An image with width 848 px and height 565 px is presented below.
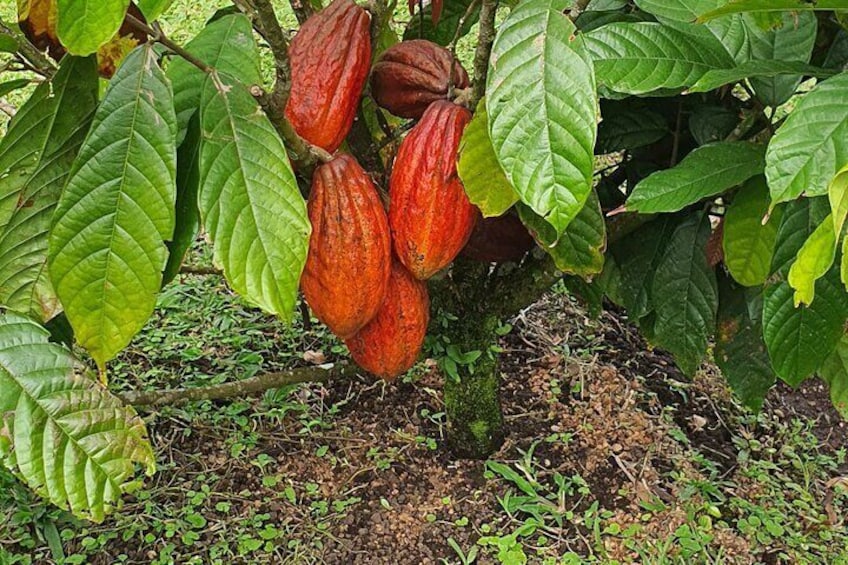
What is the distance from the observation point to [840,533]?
1910mm

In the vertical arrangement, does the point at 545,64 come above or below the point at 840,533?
above

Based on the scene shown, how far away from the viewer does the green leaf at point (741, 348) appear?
1563 mm

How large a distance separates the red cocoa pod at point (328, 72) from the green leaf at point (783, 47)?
0.55 m

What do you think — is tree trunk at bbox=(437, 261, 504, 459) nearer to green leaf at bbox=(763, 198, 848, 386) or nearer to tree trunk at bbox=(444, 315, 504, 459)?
tree trunk at bbox=(444, 315, 504, 459)

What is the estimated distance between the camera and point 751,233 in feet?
4.10

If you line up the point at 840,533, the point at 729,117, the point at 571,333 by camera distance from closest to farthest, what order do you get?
the point at 729,117
the point at 840,533
the point at 571,333

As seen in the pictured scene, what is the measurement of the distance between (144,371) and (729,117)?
1.53 m

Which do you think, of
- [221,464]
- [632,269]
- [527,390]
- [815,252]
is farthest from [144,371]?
Result: [815,252]

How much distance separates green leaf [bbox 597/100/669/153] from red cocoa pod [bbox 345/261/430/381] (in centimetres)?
44

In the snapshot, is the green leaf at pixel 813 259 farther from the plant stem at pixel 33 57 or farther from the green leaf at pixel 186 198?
the plant stem at pixel 33 57

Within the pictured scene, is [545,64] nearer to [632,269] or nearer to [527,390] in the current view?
[632,269]

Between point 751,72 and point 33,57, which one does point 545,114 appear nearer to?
point 751,72

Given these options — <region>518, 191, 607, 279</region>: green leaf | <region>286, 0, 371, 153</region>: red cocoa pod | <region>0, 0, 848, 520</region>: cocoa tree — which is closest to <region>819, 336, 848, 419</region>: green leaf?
<region>0, 0, 848, 520</region>: cocoa tree

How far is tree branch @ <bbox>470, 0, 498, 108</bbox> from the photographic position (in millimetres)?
1021
